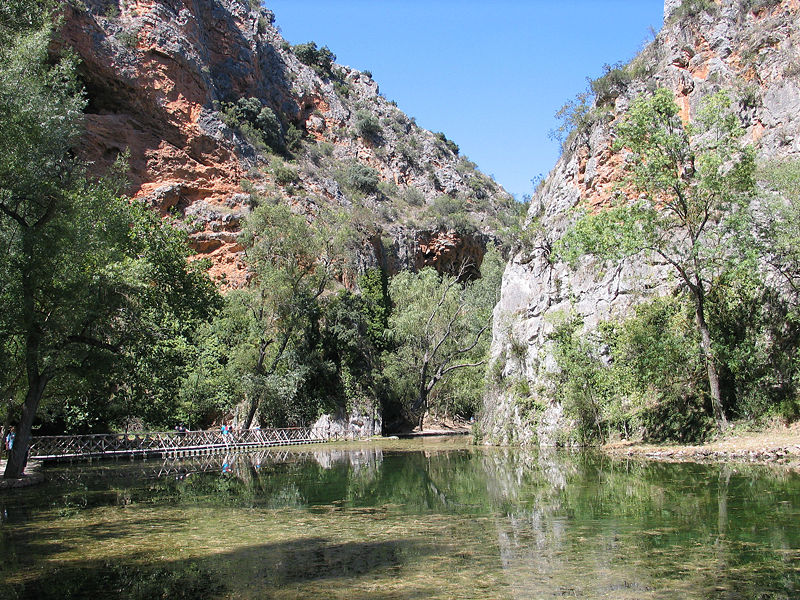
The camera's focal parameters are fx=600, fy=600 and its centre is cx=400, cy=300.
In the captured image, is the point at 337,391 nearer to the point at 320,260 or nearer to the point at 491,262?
the point at 320,260

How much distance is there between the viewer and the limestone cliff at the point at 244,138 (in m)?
39.8

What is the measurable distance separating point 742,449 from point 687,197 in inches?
297

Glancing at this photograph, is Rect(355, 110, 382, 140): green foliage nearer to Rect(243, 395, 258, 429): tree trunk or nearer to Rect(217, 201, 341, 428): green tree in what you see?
Rect(217, 201, 341, 428): green tree

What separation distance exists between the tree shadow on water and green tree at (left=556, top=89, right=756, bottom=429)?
13.1 metres

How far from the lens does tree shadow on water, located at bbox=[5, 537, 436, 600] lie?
5.32m

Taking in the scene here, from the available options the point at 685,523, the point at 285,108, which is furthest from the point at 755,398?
the point at 285,108

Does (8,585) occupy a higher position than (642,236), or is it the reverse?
(642,236)

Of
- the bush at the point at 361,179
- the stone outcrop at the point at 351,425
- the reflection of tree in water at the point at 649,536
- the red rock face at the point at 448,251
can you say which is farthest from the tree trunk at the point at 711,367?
the bush at the point at 361,179

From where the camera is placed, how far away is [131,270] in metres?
16.2

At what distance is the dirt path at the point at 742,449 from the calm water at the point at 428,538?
4.77 ft

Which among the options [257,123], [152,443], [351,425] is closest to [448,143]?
[257,123]

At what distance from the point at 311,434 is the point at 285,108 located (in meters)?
Answer: 36.7

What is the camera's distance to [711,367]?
16.8 m

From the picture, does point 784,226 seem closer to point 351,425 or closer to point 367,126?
point 351,425
